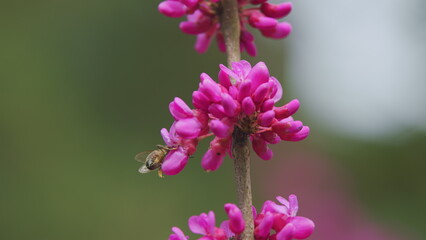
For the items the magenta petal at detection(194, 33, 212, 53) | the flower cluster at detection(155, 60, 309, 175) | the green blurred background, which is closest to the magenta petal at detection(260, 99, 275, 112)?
→ the flower cluster at detection(155, 60, 309, 175)

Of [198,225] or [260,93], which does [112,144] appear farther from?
[260,93]

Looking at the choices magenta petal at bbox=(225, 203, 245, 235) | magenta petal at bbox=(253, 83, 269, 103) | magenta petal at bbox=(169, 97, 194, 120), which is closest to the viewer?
magenta petal at bbox=(225, 203, 245, 235)

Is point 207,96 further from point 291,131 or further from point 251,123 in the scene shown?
point 291,131

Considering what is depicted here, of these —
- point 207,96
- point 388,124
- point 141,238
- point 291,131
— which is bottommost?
point 141,238

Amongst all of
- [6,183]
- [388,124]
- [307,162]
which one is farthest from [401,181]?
[6,183]

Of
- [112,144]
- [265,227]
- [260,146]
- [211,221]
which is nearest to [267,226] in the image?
[265,227]

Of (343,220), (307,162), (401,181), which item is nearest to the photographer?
(401,181)

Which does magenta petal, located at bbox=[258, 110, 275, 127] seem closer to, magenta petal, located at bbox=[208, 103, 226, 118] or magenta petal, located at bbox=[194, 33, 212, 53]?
magenta petal, located at bbox=[208, 103, 226, 118]
